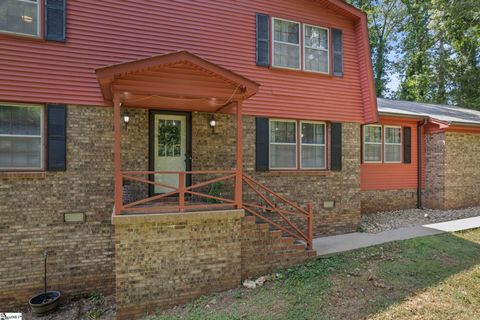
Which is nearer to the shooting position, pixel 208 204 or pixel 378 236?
pixel 208 204

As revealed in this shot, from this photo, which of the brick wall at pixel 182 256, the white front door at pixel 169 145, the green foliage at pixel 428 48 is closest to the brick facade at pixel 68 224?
the white front door at pixel 169 145

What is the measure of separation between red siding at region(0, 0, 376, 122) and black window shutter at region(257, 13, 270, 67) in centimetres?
17

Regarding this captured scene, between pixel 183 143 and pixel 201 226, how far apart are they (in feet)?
8.22

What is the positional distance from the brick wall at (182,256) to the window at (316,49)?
5.05 meters

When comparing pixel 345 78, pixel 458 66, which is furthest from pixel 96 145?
pixel 458 66

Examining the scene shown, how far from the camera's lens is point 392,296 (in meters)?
4.58

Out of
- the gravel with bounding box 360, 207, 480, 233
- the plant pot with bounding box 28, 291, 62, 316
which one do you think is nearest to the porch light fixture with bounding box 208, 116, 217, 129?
the plant pot with bounding box 28, 291, 62, 316

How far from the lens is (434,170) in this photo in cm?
1057

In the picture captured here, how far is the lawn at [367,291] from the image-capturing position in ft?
14.0

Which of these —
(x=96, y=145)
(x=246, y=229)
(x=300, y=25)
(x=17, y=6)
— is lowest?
(x=246, y=229)

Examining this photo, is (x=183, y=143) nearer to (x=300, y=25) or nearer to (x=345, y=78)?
(x=300, y=25)

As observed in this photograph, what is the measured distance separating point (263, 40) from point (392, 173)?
22.8 feet

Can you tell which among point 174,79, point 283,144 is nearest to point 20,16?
point 174,79

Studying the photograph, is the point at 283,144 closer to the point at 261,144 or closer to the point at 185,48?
the point at 261,144
